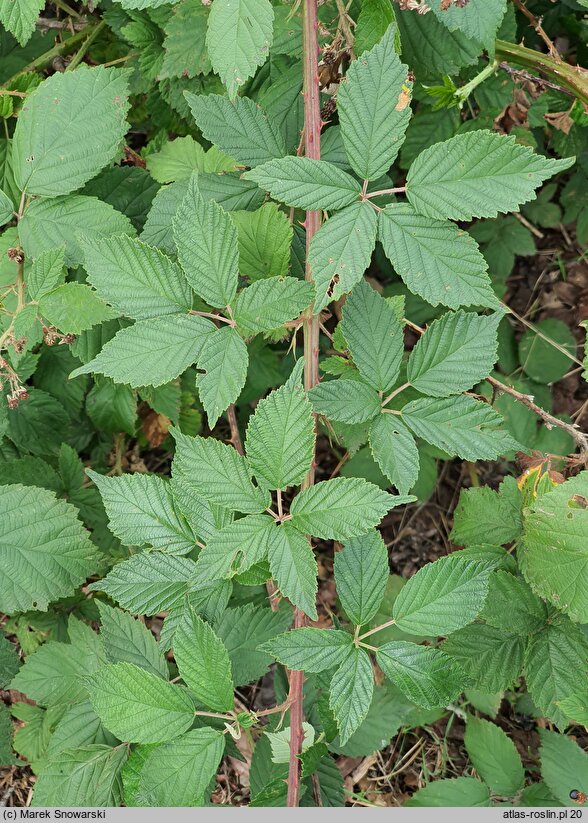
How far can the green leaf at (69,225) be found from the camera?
1.58 metres

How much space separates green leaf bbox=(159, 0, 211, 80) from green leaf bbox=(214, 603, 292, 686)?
1435 mm

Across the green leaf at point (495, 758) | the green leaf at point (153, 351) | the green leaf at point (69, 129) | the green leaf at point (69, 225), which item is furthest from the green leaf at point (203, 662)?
the green leaf at point (495, 758)

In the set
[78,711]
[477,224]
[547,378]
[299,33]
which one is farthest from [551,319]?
[78,711]

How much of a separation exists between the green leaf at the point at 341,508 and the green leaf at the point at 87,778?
79 centimetres

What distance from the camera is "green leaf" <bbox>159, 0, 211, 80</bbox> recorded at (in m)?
1.81

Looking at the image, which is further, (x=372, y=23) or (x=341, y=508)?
(x=372, y=23)

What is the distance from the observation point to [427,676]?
1323 millimetres

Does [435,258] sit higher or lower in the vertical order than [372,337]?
higher

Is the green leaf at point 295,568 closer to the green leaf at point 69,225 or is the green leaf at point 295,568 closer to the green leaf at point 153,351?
the green leaf at point 153,351

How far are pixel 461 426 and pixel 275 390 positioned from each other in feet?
1.33

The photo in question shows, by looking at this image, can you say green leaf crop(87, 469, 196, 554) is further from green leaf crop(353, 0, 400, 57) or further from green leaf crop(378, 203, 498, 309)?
green leaf crop(353, 0, 400, 57)

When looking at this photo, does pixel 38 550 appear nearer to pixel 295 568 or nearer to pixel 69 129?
pixel 295 568

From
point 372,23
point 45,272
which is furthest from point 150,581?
point 372,23

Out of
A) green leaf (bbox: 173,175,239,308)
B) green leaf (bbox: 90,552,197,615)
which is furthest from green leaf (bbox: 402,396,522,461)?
green leaf (bbox: 90,552,197,615)
